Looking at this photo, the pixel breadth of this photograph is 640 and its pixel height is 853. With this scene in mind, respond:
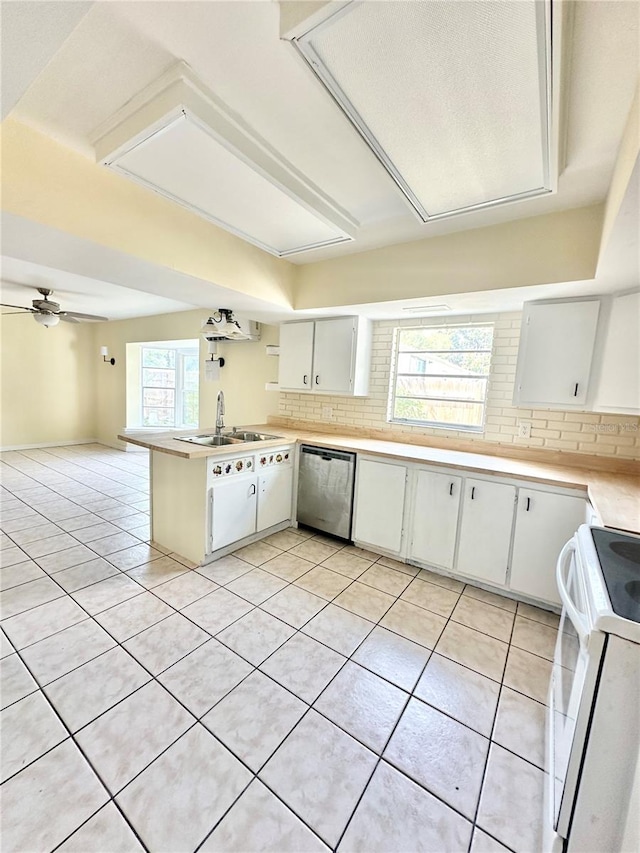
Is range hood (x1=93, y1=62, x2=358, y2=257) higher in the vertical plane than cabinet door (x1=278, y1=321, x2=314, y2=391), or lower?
higher

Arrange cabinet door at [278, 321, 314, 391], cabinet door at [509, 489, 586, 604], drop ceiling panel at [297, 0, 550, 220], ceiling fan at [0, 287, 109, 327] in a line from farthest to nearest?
ceiling fan at [0, 287, 109, 327]
cabinet door at [278, 321, 314, 391]
cabinet door at [509, 489, 586, 604]
drop ceiling panel at [297, 0, 550, 220]

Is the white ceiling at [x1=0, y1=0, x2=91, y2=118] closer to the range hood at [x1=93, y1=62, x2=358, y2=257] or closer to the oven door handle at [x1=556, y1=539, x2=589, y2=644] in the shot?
the range hood at [x1=93, y1=62, x2=358, y2=257]

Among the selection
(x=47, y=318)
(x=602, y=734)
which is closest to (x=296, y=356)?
(x=602, y=734)

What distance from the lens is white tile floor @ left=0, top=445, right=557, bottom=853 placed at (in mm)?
1199

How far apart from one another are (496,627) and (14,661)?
2756 mm

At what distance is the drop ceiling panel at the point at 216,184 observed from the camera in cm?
158

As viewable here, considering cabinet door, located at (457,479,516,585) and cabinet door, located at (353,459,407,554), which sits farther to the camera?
cabinet door, located at (353,459,407,554)

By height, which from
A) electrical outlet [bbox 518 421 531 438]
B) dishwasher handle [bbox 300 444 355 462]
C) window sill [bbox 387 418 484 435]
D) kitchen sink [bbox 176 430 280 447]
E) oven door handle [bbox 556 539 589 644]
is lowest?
oven door handle [bbox 556 539 589 644]

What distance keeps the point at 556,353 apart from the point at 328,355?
198 cm

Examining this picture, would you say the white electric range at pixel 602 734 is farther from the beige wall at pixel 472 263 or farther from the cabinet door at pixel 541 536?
the beige wall at pixel 472 263

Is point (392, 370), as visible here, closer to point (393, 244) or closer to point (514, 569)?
point (393, 244)

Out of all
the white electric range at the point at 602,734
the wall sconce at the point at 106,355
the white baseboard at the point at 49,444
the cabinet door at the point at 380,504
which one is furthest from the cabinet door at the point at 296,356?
the white baseboard at the point at 49,444

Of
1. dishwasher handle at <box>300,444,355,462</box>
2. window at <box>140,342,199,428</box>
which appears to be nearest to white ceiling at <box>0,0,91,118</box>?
dishwasher handle at <box>300,444,355,462</box>

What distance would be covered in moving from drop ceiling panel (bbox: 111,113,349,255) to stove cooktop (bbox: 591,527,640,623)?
7.53 ft
